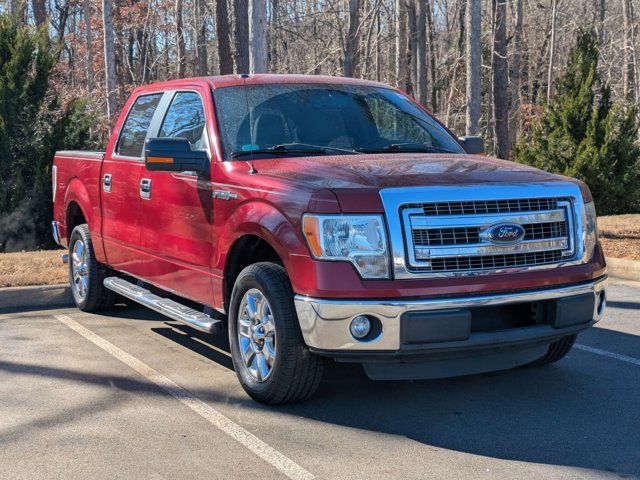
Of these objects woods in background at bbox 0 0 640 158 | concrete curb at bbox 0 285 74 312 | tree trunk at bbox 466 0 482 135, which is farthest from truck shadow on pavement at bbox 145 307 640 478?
woods in background at bbox 0 0 640 158

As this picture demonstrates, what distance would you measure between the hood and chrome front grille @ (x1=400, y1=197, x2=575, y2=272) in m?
0.17

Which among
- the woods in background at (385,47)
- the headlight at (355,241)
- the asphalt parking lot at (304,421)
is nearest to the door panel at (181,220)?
the asphalt parking lot at (304,421)

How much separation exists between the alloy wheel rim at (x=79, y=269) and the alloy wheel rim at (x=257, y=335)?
315 centimetres

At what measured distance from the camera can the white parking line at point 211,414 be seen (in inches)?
162

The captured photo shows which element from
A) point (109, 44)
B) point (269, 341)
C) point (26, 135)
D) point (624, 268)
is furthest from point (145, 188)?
point (109, 44)

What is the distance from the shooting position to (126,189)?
6.88 meters

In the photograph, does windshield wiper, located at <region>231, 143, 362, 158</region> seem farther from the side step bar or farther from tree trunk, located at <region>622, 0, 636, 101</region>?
tree trunk, located at <region>622, 0, 636, 101</region>

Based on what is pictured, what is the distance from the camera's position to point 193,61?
47938 mm

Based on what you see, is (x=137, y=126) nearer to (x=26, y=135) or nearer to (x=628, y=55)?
(x=26, y=135)

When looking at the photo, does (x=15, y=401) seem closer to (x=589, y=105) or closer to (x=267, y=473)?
(x=267, y=473)

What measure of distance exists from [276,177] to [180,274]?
56.5 inches

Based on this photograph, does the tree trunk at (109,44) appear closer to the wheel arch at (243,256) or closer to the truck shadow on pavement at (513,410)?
the truck shadow on pavement at (513,410)

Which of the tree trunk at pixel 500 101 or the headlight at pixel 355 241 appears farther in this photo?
the tree trunk at pixel 500 101

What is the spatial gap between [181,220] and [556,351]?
2796mm
